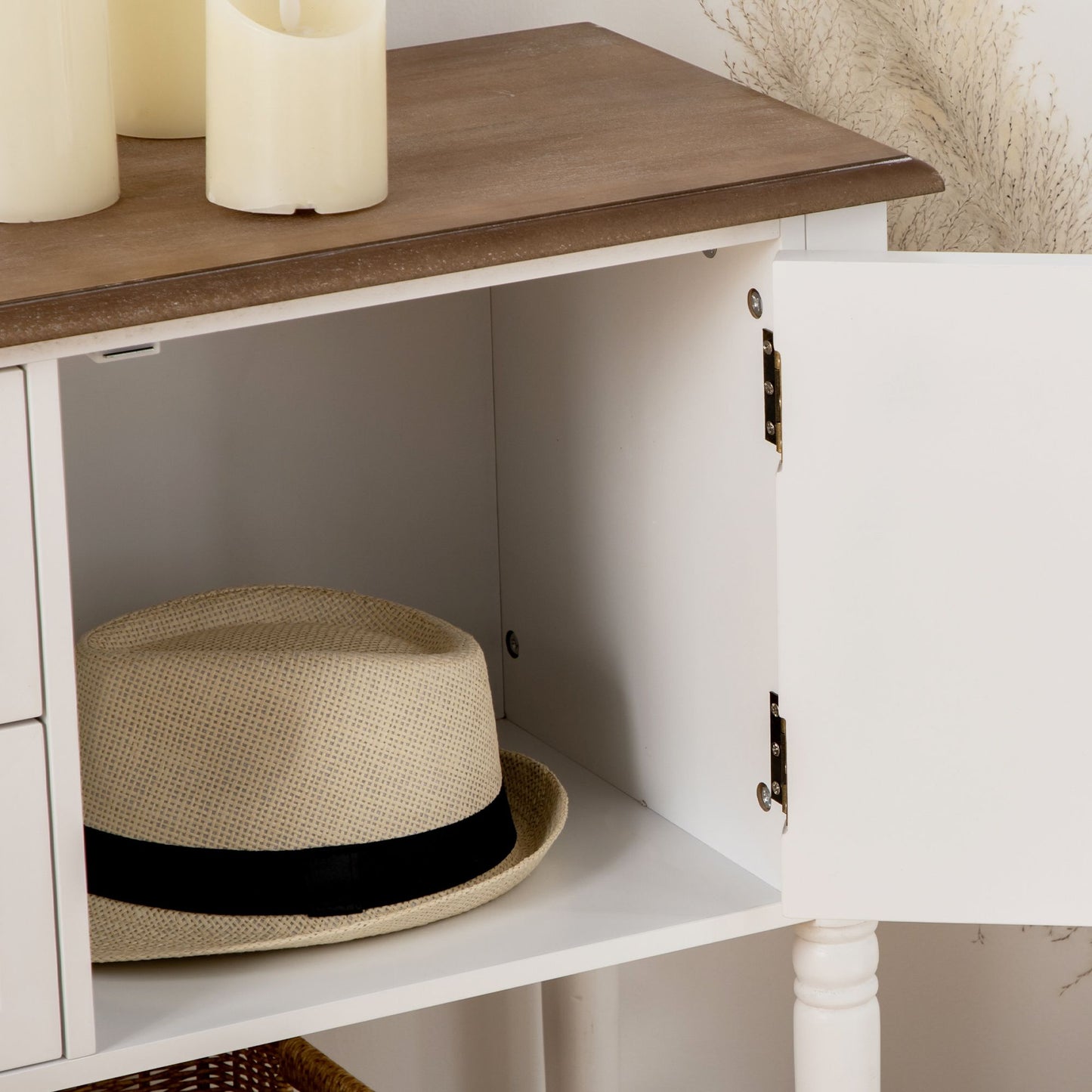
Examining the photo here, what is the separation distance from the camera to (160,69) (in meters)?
0.90

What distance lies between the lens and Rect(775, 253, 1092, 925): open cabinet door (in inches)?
30.0

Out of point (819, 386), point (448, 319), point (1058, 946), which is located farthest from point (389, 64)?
point (1058, 946)

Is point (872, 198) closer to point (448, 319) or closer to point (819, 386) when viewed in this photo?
point (819, 386)

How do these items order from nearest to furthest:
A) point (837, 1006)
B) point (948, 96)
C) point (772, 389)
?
point (772, 389) < point (837, 1006) < point (948, 96)

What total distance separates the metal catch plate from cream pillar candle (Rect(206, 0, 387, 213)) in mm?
321

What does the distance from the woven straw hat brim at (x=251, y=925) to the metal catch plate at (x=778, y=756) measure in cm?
14

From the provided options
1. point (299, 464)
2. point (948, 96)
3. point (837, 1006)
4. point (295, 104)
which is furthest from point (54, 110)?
point (948, 96)

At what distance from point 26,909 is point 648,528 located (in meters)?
0.40

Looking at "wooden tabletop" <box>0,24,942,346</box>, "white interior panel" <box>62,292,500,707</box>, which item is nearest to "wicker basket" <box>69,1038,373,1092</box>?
"white interior panel" <box>62,292,500,707</box>

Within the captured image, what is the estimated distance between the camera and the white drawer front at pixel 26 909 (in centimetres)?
72

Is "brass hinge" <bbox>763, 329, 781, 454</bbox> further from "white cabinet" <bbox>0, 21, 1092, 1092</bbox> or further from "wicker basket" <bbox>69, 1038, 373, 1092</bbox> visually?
"wicker basket" <bbox>69, 1038, 373, 1092</bbox>

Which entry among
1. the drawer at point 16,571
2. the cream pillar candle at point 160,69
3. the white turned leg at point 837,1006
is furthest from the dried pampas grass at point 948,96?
the drawer at point 16,571

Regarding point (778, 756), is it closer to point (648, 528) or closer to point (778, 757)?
point (778, 757)

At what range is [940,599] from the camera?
2.64 ft
